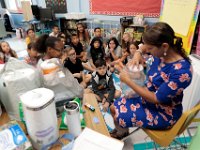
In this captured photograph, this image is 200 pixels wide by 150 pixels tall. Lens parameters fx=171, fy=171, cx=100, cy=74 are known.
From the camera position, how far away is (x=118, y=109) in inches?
52.8

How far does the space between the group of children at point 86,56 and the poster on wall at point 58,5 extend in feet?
3.96

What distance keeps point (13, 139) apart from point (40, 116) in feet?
0.55

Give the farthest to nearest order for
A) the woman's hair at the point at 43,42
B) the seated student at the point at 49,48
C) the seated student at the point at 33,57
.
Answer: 1. the seated student at the point at 33,57
2. the woman's hair at the point at 43,42
3. the seated student at the point at 49,48

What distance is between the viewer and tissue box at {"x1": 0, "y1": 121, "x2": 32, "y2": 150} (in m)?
0.66

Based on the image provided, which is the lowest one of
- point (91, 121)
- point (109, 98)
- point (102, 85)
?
point (109, 98)

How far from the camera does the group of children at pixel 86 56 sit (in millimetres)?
1632

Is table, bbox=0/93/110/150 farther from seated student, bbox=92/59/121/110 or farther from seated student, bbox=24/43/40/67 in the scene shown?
seated student, bbox=92/59/121/110

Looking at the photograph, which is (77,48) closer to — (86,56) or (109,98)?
(86,56)

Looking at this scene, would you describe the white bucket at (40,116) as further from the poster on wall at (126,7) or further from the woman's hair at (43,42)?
the poster on wall at (126,7)

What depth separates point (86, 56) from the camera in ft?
11.2

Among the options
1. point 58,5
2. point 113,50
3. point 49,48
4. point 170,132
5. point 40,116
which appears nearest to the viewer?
point 40,116

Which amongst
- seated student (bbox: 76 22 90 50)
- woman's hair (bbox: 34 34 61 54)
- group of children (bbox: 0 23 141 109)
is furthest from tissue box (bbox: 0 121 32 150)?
seated student (bbox: 76 22 90 50)

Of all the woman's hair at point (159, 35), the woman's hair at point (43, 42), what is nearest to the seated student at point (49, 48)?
the woman's hair at point (43, 42)

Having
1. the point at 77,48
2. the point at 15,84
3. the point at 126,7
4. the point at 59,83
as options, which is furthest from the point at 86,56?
the point at 15,84
